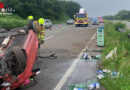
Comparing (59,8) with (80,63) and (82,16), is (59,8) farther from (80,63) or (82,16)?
(80,63)

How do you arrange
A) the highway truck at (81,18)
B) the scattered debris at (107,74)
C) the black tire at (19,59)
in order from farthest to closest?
the highway truck at (81,18) → the scattered debris at (107,74) → the black tire at (19,59)

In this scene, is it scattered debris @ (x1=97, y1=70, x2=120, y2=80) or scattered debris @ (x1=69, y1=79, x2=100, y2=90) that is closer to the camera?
scattered debris @ (x1=69, y1=79, x2=100, y2=90)

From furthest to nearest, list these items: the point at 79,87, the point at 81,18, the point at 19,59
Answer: the point at 81,18, the point at 79,87, the point at 19,59

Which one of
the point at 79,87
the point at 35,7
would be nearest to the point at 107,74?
the point at 79,87

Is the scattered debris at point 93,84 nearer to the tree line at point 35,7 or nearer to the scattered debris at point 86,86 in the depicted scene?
the scattered debris at point 86,86

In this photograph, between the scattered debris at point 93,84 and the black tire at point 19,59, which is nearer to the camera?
the black tire at point 19,59

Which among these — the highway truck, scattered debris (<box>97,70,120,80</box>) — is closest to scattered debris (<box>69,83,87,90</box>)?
scattered debris (<box>97,70,120,80</box>)

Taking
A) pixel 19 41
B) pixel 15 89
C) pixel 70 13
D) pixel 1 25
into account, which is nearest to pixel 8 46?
pixel 19 41

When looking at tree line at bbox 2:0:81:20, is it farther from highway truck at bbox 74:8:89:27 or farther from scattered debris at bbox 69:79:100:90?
scattered debris at bbox 69:79:100:90

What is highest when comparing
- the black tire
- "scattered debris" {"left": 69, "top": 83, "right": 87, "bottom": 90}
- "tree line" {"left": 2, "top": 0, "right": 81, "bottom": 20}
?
"tree line" {"left": 2, "top": 0, "right": 81, "bottom": 20}

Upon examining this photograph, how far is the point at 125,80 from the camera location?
4723mm

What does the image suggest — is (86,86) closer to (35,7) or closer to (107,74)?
(107,74)

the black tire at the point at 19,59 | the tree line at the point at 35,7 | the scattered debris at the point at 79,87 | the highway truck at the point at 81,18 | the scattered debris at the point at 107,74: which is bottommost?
the scattered debris at the point at 79,87

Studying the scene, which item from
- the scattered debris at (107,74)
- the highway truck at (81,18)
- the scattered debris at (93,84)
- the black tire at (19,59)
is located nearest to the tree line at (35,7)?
the highway truck at (81,18)
